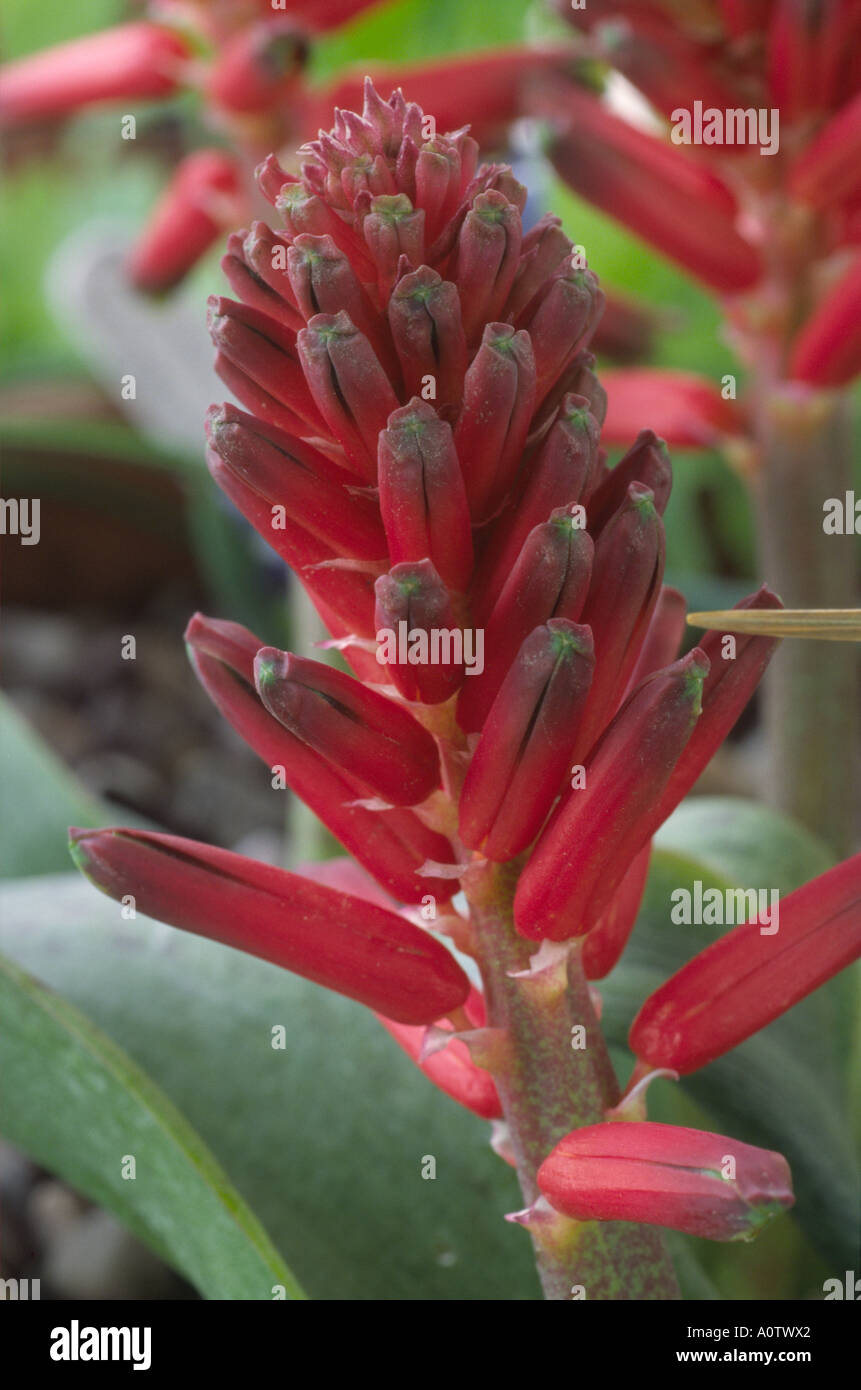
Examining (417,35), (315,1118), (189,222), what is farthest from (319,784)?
(417,35)

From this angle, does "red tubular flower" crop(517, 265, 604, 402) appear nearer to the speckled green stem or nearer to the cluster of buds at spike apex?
the speckled green stem

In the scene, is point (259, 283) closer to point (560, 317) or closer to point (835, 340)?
point (560, 317)

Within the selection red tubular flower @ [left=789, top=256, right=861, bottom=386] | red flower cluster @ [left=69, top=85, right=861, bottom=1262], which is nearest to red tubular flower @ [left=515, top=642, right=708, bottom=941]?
red flower cluster @ [left=69, top=85, right=861, bottom=1262]

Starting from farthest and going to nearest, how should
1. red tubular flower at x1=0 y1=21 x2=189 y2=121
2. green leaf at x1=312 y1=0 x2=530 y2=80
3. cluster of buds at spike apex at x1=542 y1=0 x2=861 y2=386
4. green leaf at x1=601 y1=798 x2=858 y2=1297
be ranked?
green leaf at x1=312 y1=0 x2=530 y2=80 → red tubular flower at x1=0 y1=21 x2=189 y2=121 → cluster of buds at spike apex at x1=542 y1=0 x2=861 y2=386 → green leaf at x1=601 y1=798 x2=858 y2=1297

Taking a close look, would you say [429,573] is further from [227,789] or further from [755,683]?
[227,789]
